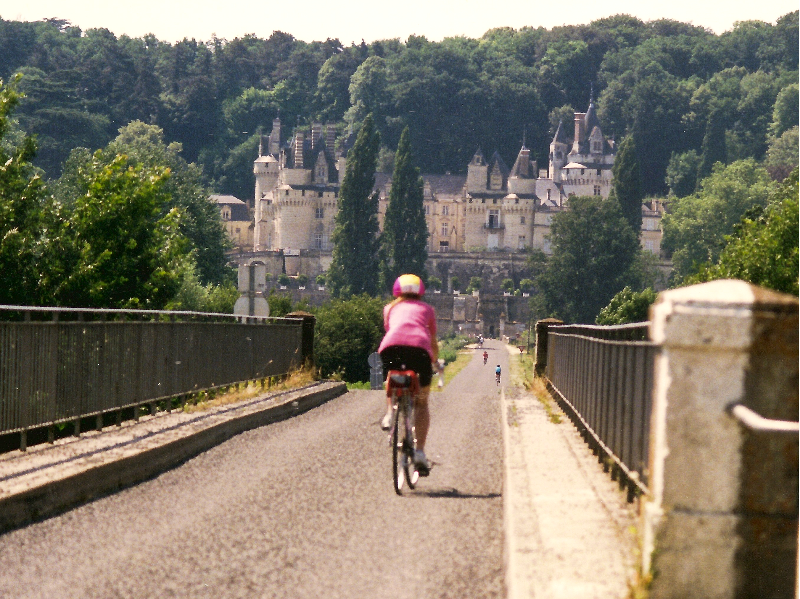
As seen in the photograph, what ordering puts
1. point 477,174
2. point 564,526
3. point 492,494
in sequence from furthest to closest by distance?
point 477,174 < point 492,494 < point 564,526

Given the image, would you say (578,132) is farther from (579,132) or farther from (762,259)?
(762,259)

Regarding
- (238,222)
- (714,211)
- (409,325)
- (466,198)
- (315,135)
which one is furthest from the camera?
(238,222)

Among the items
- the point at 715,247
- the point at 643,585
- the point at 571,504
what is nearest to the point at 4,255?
the point at 571,504

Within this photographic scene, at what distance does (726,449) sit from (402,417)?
4.89 meters

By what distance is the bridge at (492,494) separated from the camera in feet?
16.4

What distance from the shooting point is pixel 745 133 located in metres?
163

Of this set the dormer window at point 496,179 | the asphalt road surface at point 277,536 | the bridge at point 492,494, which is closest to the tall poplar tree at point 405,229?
the dormer window at point 496,179

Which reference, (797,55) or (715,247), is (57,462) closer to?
(797,55)

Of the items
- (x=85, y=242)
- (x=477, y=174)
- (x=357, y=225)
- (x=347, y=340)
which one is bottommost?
(x=347, y=340)

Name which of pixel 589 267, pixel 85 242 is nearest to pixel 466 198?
pixel 589 267

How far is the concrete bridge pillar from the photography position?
4.96 meters

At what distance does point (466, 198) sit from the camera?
158375mm

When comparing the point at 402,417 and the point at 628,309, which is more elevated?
the point at 402,417

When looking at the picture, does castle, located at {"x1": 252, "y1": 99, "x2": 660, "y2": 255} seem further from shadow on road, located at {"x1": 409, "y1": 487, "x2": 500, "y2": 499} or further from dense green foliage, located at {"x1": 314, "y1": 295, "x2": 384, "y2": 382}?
shadow on road, located at {"x1": 409, "y1": 487, "x2": 500, "y2": 499}
